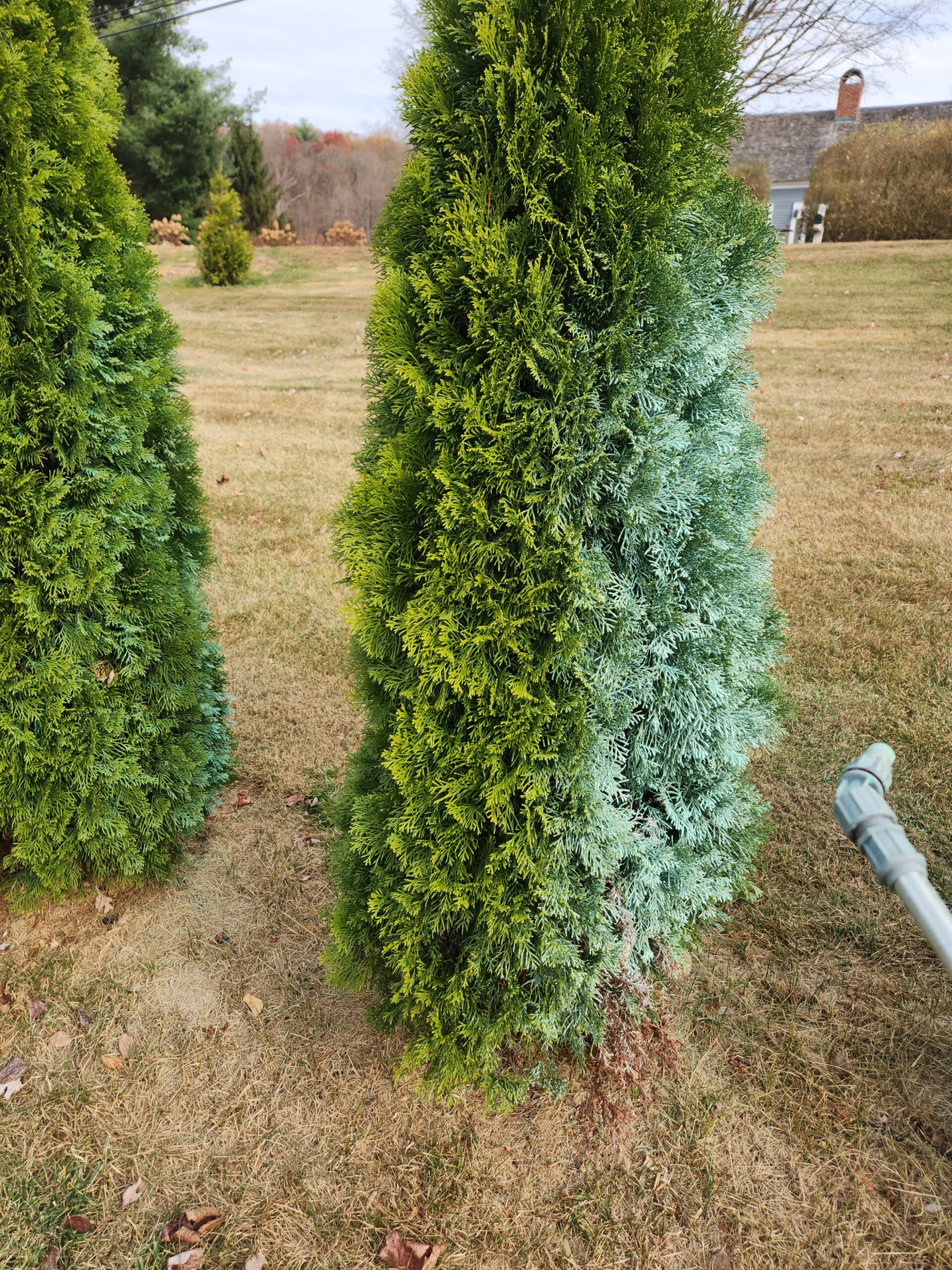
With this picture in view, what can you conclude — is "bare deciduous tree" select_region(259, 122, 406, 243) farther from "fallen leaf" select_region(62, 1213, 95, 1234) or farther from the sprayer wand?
the sprayer wand

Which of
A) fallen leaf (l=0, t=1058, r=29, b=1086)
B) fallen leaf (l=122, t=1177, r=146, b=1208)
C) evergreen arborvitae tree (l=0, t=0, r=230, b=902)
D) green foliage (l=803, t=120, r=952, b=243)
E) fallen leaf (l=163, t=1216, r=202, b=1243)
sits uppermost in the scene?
green foliage (l=803, t=120, r=952, b=243)

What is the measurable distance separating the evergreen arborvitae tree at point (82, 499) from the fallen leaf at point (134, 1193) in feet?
3.80

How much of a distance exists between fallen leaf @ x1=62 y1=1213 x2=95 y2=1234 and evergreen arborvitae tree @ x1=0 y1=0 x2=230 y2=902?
1.21 m

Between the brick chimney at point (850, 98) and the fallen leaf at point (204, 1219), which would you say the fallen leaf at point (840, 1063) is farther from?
the brick chimney at point (850, 98)

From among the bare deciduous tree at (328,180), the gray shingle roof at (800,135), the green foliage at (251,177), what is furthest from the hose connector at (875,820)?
the bare deciduous tree at (328,180)

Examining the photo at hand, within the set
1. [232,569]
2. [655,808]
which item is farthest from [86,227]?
[232,569]

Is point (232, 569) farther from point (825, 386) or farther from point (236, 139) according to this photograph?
point (236, 139)

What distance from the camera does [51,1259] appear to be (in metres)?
2.30

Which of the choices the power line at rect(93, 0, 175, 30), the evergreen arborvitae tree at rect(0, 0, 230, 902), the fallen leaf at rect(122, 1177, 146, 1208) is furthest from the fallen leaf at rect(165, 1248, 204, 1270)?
the power line at rect(93, 0, 175, 30)

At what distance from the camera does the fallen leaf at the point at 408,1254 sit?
2240 millimetres

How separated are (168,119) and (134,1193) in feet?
95.8

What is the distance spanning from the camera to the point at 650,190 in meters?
2.02

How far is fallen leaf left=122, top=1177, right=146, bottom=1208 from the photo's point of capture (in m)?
2.44

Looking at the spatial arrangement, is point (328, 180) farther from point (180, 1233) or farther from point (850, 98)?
point (180, 1233)
